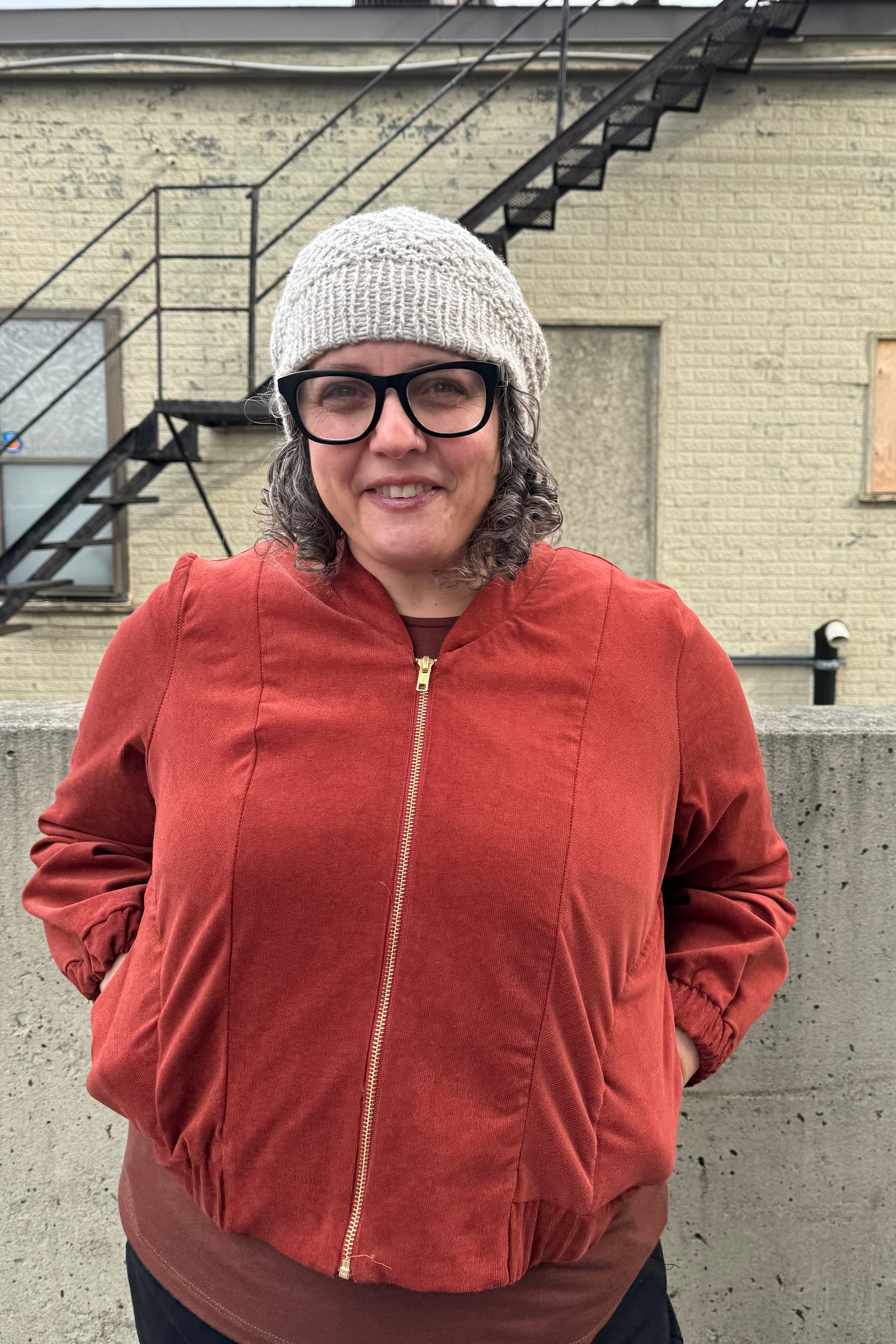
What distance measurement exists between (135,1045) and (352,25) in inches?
314

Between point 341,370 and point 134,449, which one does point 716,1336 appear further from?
point 134,449

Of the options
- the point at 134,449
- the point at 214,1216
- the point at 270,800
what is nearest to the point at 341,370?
the point at 270,800

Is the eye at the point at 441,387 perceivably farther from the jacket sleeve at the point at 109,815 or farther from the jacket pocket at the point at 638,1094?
the jacket pocket at the point at 638,1094

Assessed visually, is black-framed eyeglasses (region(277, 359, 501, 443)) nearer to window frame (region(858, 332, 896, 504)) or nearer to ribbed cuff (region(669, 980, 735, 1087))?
ribbed cuff (region(669, 980, 735, 1087))

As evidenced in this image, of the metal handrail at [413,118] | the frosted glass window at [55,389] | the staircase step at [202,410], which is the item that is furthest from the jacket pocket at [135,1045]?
the frosted glass window at [55,389]

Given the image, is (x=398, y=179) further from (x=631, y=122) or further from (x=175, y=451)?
(x=175, y=451)

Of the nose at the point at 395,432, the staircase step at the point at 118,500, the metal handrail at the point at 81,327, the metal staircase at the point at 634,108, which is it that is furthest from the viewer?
the staircase step at the point at 118,500

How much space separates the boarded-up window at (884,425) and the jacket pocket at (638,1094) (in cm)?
744

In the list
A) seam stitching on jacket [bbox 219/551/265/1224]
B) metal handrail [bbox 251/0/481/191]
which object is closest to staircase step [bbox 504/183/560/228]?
metal handrail [bbox 251/0/481/191]

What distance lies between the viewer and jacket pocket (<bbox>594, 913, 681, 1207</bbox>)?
134 centimetres

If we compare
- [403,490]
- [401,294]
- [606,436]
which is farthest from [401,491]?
[606,436]

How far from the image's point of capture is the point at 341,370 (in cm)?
129

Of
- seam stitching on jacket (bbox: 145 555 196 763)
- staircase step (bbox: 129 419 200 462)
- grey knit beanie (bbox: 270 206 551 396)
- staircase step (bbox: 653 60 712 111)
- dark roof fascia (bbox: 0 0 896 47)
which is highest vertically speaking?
dark roof fascia (bbox: 0 0 896 47)

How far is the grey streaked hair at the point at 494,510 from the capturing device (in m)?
1.39
